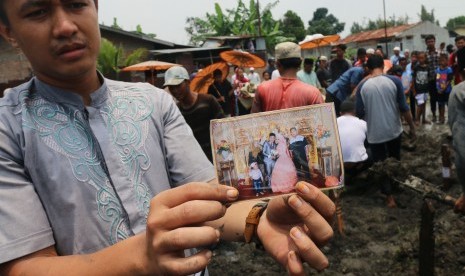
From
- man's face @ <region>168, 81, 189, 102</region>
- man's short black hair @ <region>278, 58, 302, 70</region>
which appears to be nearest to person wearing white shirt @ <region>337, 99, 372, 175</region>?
man's short black hair @ <region>278, 58, 302, 70</region>

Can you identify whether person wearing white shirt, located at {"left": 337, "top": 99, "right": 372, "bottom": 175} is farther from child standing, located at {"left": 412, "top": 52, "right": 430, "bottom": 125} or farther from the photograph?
child standing, located at {"left": 412, "top": 52, "right": 430, "bottom": 125}

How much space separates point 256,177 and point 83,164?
0.52 m

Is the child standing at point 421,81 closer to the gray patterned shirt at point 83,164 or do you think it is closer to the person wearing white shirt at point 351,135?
the person wearing white shirt at point 351,135

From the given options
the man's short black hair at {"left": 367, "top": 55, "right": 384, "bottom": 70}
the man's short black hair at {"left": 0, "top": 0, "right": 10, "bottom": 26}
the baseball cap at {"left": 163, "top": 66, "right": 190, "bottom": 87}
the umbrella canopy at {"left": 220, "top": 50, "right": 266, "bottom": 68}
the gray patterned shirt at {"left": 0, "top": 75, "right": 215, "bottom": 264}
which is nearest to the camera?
the gray patterned shirt at {"left": 0, "top": 75, "right": 215, "bottom": 264}

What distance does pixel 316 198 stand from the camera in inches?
41.8

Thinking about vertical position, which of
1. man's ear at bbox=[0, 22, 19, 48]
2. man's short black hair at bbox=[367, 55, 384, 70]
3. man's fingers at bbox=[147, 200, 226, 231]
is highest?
man's ear at bbox=[0, 22, 19, 48]

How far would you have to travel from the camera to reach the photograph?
1.16 meters

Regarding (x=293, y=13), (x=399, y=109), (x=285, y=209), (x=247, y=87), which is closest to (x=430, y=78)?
(x=247, y=87)

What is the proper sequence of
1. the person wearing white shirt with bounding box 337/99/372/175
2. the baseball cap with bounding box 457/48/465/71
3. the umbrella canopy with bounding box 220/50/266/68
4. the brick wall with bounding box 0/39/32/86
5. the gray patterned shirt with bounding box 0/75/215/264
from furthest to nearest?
the brick wall with bounding box 0/39/32/86
the umbrella canopy with bounding box 220/50/266/68
the person wearing white shirt with bounding box 337/99/372/175
the baseball cap with bounding box 457/48/465/71
the gray patterned shirt with bounding box 0/75/215/264

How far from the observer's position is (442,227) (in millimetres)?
4277

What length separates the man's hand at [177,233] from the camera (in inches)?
34.4

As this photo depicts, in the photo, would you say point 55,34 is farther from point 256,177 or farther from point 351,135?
point 351,135

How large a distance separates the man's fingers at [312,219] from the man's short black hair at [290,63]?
251 cm

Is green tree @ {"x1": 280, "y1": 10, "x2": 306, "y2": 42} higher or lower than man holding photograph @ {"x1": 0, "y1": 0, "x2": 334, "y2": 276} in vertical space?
higher
